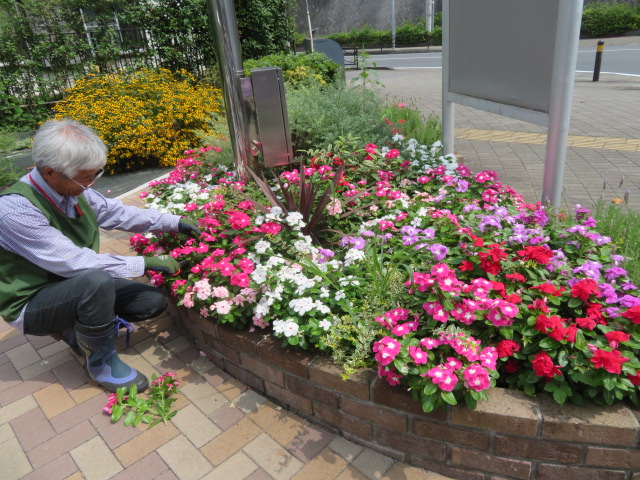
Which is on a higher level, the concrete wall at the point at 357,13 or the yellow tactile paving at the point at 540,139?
the concrete wall at the point at 357,13

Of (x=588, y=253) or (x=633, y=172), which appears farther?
(x=633, y=172)

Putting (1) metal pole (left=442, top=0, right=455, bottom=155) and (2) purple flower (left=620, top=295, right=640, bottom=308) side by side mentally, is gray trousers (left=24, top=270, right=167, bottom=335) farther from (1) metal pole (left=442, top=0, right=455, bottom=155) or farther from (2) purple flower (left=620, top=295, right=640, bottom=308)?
(1) metal pole (left=442, top=0, right=455, bottom=155)

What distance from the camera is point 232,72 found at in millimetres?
3350

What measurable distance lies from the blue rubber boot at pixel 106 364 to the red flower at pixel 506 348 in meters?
1.72

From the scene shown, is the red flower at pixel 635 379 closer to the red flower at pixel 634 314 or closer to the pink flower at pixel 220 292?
the red flower at pixel 634 314

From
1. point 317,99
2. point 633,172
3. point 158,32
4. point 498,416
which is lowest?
point 633,172

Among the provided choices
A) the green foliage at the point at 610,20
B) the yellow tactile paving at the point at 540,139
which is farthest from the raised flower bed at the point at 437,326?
the green foliage at the point at 610,20

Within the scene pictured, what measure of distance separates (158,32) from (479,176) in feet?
26.8

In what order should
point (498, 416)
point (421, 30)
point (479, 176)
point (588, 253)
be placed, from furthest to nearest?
point (421, 30) < point (479, 176) < point (588, 253) < point (498, 416)

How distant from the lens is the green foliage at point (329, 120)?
4.28 m

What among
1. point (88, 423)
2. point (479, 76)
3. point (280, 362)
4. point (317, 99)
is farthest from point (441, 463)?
point (317, 99)

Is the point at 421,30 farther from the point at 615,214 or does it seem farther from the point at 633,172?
the point at 615,214

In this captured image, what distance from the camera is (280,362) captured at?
217 cm

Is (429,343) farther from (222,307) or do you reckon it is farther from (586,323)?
(222,307)
